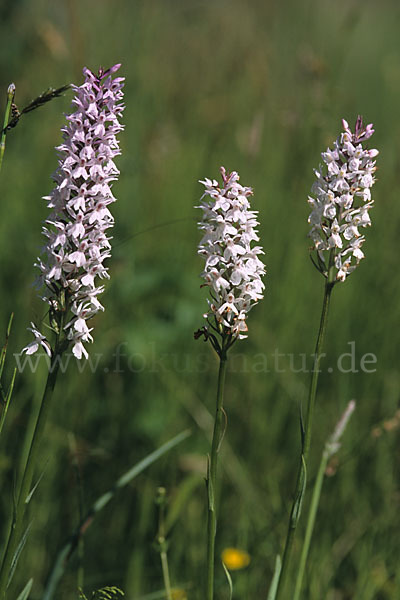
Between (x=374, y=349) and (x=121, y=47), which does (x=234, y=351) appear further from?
(x=121, y=47)

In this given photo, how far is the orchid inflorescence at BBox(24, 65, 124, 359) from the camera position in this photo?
1560 millimetres

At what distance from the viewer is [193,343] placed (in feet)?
14.4

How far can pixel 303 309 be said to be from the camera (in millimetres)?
4730

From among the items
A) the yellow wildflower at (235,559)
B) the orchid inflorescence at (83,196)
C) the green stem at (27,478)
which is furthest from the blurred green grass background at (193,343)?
the green stem at (27,478)

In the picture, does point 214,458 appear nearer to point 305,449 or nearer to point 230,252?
point 305,449

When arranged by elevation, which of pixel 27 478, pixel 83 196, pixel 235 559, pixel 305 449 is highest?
pixel 83 196

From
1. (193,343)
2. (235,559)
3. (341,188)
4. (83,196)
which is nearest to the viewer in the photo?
(83,196)

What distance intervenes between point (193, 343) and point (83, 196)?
2884 mm

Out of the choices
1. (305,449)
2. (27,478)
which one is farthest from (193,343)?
(27,478)

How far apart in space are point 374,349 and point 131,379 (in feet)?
5.89

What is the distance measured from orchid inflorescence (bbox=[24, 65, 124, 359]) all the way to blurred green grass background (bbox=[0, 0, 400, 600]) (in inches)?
12.2

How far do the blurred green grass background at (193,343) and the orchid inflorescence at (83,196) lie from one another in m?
0.31

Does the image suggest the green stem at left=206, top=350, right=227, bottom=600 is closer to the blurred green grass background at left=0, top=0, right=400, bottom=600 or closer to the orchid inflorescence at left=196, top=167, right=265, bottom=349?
the orchid inflorescence at left=196, top=167, right=265, bottom=349

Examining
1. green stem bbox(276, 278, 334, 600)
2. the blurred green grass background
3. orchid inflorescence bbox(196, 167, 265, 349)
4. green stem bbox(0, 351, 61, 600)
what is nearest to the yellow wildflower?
the blurred green grass background
